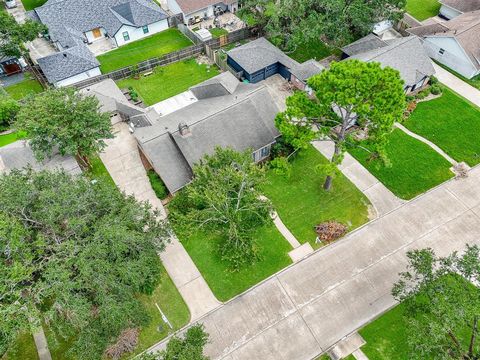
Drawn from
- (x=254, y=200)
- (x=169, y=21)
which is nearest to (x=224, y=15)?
(x=169, y=21)

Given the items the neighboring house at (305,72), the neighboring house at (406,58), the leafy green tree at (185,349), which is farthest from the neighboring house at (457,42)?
the leafy green tree at (185,349)

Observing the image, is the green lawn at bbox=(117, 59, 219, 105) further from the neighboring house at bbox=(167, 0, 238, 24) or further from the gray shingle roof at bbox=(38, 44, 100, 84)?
the neighboring house at bbox=(167, 0, 238, 24)

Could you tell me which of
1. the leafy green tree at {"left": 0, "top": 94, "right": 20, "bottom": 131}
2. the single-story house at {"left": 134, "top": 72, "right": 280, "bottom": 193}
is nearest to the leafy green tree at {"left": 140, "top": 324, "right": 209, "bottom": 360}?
the single-story house at {"left": 134, "top": 72, "right": 280, "bottom": 193}

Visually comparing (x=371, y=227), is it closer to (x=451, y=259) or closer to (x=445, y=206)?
(x=445, y=206)

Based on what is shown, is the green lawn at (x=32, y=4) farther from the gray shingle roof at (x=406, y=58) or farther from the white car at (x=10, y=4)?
the gray shingle roof at (x=406, y=58)

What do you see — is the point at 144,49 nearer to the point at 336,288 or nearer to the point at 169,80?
Answer: the point at 169,80

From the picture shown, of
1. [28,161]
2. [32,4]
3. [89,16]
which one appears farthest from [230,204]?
[32,4]
